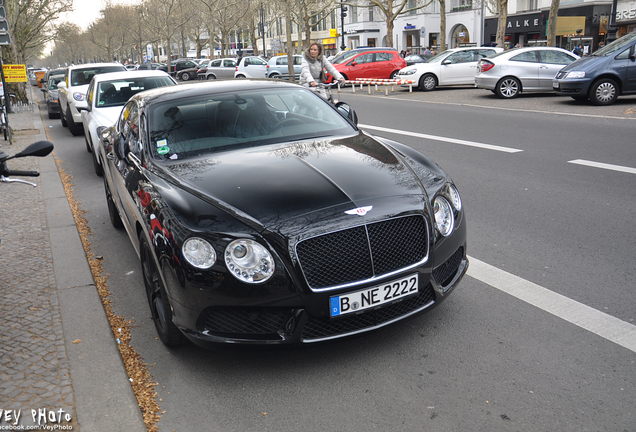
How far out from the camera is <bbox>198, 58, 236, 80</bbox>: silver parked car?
41.1 m

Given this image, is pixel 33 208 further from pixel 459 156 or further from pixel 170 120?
pixel 459 156

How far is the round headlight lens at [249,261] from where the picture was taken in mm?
3068

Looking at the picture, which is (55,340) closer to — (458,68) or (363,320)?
(363,320)

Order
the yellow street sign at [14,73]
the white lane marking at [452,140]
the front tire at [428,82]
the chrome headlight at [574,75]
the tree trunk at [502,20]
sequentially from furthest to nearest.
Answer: the tree trunk at [502,20], the front tire at [428,82], the yellow street sign at [14,73], the chrome headlight at [574,75], the white lane marking at [452,140]

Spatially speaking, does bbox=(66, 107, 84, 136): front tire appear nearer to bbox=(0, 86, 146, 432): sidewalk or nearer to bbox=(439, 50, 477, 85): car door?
bbox=(0, 86, 146, 432): sidewalk

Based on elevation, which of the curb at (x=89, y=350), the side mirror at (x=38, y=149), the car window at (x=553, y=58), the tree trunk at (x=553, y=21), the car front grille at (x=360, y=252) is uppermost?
the tree trunk at (x=553, y=21)

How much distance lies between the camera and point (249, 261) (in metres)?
3.09

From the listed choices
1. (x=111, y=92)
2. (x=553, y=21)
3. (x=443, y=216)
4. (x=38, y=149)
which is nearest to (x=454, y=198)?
(x=443, y=216)

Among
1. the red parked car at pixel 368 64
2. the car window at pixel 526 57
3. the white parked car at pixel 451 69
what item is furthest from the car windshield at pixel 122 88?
the red parked car at pixel 368 64

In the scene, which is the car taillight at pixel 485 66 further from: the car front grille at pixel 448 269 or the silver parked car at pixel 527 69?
the car front grille at pixel 448 269

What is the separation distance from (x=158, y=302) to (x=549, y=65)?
17.0m

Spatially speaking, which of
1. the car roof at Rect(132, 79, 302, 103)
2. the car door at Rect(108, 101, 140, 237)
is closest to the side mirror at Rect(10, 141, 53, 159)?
the car door at Rect(108, 101, 140, 237)

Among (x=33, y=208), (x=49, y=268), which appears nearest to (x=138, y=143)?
(x=49, y=268)

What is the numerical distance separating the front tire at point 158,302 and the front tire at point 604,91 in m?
14.0
